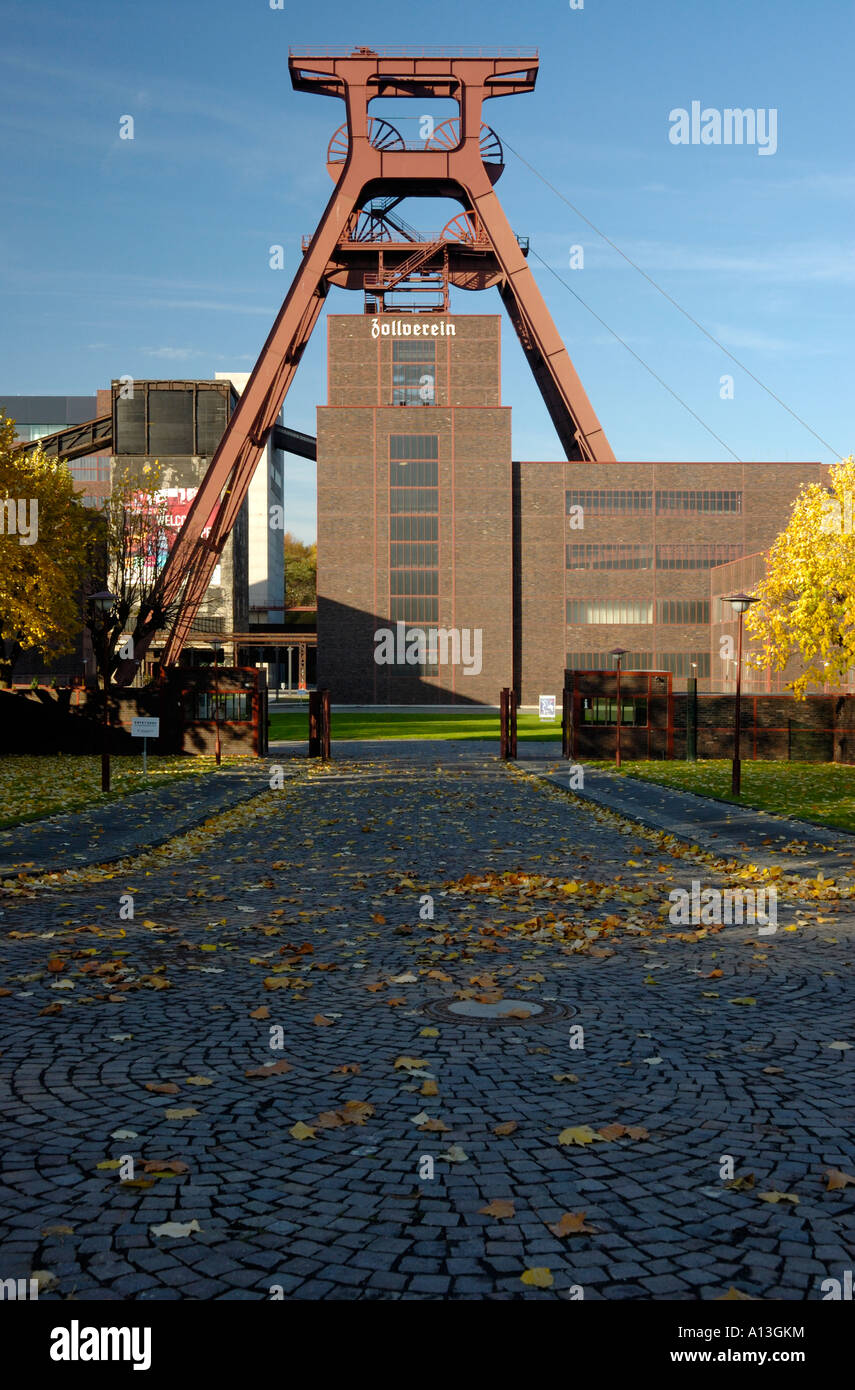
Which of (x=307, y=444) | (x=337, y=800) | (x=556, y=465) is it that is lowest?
(x=337, y=800)

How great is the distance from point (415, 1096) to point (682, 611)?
255ft

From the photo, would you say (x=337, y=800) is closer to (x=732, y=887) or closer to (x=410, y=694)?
(x=732, y=887)

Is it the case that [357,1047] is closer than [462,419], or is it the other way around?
[357,1047]

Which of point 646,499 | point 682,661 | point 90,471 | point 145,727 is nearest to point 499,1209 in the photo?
point 145,727

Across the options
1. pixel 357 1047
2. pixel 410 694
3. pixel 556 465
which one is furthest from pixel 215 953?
pixel 556 465

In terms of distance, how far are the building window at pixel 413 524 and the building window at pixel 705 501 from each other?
58.7ft

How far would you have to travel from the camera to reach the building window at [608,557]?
79.8 m

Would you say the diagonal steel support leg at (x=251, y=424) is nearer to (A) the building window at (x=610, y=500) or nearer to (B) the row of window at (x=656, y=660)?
(A) the building window at (x=610, y=500)

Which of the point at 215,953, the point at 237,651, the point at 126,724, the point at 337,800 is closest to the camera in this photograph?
the point at 215,953

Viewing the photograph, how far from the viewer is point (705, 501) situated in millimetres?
80000

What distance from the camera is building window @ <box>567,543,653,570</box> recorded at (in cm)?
7975

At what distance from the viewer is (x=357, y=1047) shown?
5.60 meters

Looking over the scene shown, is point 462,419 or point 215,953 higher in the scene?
point 462,419

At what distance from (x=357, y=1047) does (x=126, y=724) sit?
2904cm
